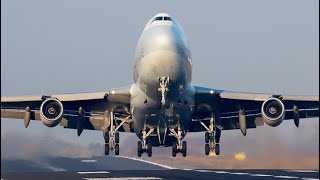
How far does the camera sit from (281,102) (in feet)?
133

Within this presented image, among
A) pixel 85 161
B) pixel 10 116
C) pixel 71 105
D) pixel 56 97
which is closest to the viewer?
pixel 56 97

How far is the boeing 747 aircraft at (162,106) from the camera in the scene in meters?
36.7

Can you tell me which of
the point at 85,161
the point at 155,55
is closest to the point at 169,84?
the point at 155,55

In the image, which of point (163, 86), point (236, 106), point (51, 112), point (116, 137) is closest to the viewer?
point (163, 86)

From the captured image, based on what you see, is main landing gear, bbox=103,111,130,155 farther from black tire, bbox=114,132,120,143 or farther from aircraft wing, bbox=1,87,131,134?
aircraft wing, bbox=1,87,131,134

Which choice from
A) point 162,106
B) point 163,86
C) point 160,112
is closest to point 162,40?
point 163,86

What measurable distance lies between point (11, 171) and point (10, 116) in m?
21.9

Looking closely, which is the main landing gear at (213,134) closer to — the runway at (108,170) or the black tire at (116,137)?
the black tire at (116,137)

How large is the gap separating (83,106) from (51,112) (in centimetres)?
414

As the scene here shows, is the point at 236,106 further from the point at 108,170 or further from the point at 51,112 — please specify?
the point at 108,170

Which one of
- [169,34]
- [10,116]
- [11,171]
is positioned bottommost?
[11,171]

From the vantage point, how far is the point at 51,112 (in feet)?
134

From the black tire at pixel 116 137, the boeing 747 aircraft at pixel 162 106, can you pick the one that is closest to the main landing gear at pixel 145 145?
the boeing 747 aircraft at pixel 162 106

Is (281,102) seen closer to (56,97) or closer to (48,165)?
(56,97)
